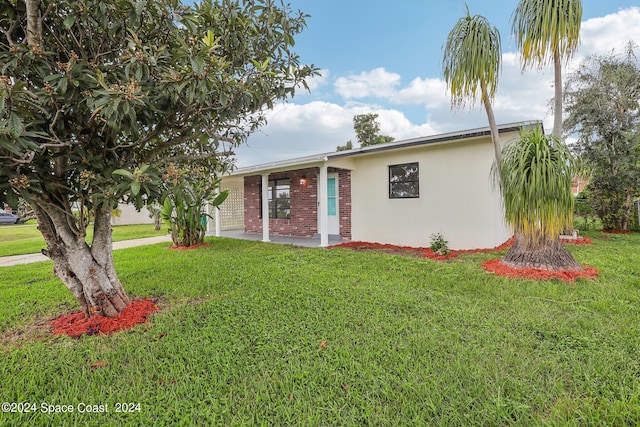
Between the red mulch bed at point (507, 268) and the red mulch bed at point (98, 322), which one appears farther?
the red mulch bed at point (507, 268)

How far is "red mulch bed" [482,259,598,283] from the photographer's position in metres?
5.17

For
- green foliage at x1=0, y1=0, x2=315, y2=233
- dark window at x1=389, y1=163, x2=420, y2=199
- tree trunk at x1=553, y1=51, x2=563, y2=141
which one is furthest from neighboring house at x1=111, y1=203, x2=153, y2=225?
tree trunk at x1=553, y1=51, x2=563, y2=141

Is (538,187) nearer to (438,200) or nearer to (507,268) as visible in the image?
(507,268)

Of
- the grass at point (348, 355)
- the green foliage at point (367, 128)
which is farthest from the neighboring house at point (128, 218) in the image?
the grass at point (348, 355)

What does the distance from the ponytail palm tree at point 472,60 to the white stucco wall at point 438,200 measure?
85.4 inches

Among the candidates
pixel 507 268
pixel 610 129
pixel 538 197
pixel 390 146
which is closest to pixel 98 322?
pixel 507 268

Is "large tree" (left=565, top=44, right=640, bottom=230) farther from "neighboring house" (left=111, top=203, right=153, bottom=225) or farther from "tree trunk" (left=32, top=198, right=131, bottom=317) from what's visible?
"neighboring house" (left=111, top=203, right=153, bottom=225)

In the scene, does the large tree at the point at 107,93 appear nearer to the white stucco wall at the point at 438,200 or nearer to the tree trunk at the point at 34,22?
the tree trunk at the point at 34,22

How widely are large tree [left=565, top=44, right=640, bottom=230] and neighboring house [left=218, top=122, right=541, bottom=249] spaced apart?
18.4 feet

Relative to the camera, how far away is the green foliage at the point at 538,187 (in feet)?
16.9

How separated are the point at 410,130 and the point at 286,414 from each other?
2424 centimetres

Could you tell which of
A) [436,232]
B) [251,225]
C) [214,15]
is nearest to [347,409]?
[214,15]

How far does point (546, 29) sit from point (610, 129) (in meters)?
8.53

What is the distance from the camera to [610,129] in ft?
35.9
